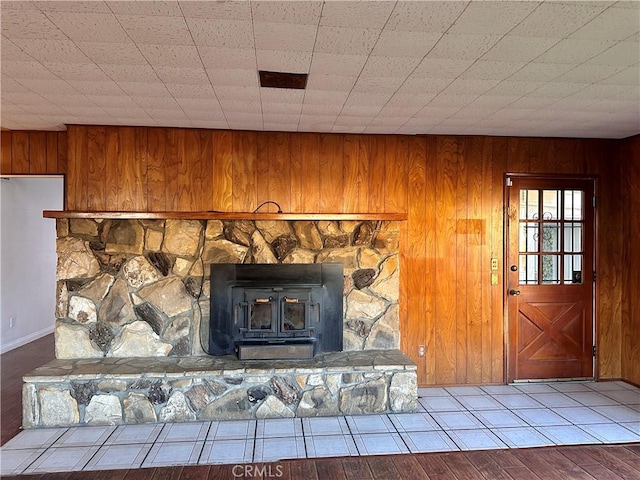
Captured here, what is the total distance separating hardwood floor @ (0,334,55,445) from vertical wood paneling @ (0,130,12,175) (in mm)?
1981

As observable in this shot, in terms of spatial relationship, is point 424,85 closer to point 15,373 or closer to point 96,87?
point 96,87

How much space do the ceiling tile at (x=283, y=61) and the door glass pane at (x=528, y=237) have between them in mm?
2710

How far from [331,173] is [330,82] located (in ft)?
4.10

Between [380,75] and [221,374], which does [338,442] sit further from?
[380,75]

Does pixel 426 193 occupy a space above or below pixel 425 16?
below

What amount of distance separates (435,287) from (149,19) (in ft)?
10.1

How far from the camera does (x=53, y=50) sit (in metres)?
2.08

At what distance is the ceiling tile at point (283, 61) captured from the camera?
6.86 feet

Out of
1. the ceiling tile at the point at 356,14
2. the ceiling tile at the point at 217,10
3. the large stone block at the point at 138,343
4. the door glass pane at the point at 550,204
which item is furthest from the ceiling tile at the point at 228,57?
the door glass pane at the point at 550,204

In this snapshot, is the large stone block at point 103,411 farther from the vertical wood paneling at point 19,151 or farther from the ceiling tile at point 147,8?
the ceiling tile at point 147,8

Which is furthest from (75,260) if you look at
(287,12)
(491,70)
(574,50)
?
(574,50)

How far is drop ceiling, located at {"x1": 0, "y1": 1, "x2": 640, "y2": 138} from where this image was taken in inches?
68.1

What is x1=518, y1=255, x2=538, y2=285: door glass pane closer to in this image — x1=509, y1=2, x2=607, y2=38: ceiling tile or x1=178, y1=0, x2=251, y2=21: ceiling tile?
x1=509, y1=2, x2=607, y2=38: ceiling tile

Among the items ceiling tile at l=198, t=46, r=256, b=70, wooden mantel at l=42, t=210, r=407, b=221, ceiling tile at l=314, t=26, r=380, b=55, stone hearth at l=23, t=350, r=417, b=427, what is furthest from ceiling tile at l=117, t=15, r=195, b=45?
stone hearth at l=23, t=350, r=417, b=427
